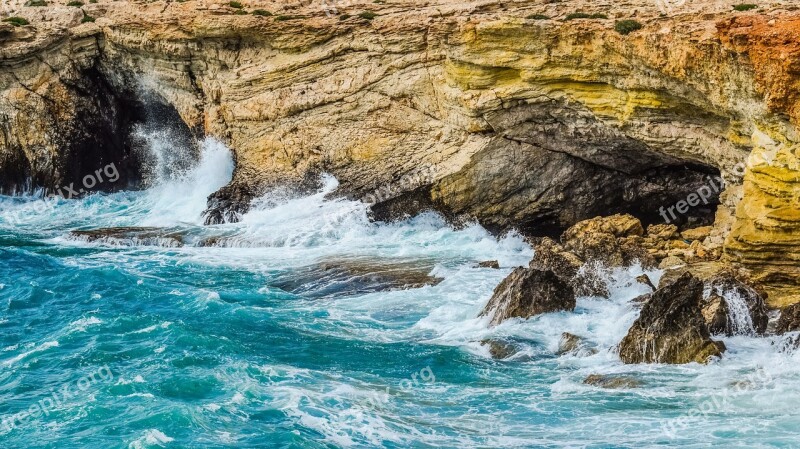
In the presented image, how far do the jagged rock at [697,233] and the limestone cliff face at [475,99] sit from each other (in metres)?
0.93

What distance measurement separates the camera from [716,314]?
21.8 meters

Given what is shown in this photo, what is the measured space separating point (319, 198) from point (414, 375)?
1618 cm

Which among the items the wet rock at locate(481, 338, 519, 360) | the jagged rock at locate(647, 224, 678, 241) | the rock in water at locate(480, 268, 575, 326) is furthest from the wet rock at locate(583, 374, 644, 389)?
the jagged rock at locate(647, 224, 678, 241)

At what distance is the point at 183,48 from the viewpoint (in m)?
38.4

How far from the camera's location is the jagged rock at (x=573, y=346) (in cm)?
2114

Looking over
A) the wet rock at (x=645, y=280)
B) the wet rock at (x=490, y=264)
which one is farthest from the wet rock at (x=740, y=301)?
the wet rock at (x=490, y=264)

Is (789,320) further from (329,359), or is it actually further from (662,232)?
(329,359)

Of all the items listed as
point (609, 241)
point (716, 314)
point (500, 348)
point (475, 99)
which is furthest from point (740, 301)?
point (475, 99)

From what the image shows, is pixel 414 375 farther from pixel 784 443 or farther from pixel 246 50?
pixel 246 50

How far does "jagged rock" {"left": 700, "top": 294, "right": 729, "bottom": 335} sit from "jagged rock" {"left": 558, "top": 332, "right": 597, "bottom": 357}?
8.82ft

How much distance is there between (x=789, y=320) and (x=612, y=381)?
16.5ft

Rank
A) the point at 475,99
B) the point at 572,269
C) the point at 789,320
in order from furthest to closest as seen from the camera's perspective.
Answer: the point at 475,99, the point at 572,269, the point at 789,320

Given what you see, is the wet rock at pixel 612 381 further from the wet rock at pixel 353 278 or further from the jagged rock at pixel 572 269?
the wet rock at pixel 353 278

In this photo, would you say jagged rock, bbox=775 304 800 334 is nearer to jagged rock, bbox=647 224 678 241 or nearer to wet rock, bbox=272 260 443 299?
jagged rock, bbox=647 224 678 241
